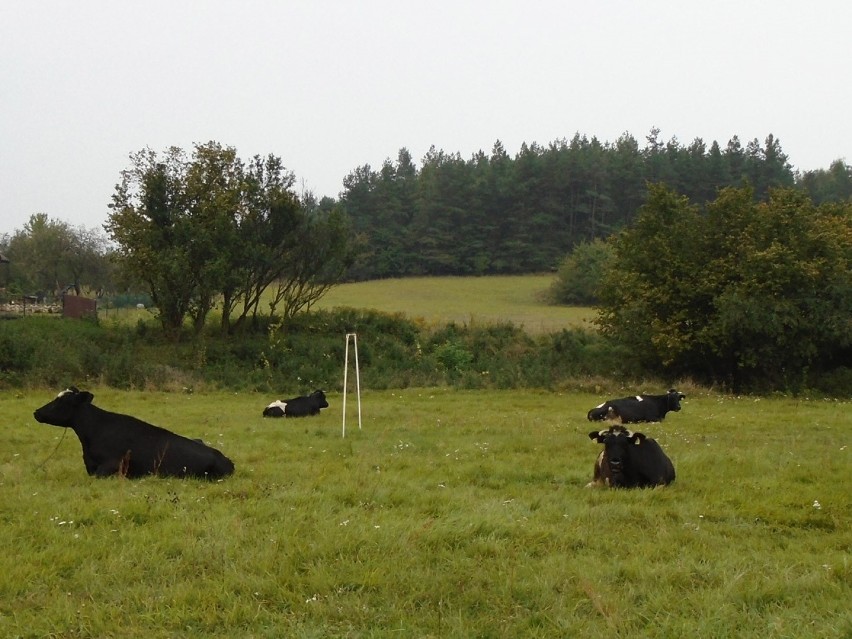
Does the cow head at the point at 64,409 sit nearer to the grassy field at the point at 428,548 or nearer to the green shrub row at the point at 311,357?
the grassy field at the point at 428,548

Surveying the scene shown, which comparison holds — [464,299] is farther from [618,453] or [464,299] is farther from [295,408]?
[618,453]

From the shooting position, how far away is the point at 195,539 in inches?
284

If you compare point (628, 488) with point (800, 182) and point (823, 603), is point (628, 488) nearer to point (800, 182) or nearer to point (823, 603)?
point (823, 603)

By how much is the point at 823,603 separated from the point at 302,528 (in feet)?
15.6

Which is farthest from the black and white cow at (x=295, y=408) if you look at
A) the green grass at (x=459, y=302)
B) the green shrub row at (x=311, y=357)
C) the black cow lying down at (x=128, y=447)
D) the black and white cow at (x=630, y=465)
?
the green grass at (x=459, y=302)

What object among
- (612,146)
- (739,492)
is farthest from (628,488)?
(612,146)

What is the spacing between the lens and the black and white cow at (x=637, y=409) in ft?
62.6

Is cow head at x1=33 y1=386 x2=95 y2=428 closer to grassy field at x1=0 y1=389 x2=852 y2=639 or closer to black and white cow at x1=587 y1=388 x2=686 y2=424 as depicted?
grassy field at x1=0 y1=389 x2=852 y2=639

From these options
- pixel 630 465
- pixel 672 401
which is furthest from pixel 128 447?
pixel 672 401

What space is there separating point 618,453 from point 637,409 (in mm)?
9536

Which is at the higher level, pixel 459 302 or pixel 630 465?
pixel 459 302

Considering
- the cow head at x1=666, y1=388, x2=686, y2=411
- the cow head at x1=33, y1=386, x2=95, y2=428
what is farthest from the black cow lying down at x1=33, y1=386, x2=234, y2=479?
the cow head at x1=666, y1=388, x2=686, y2=411

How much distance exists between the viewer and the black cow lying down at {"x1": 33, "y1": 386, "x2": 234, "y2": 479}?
10641mm

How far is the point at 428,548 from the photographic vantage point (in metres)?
7.09
